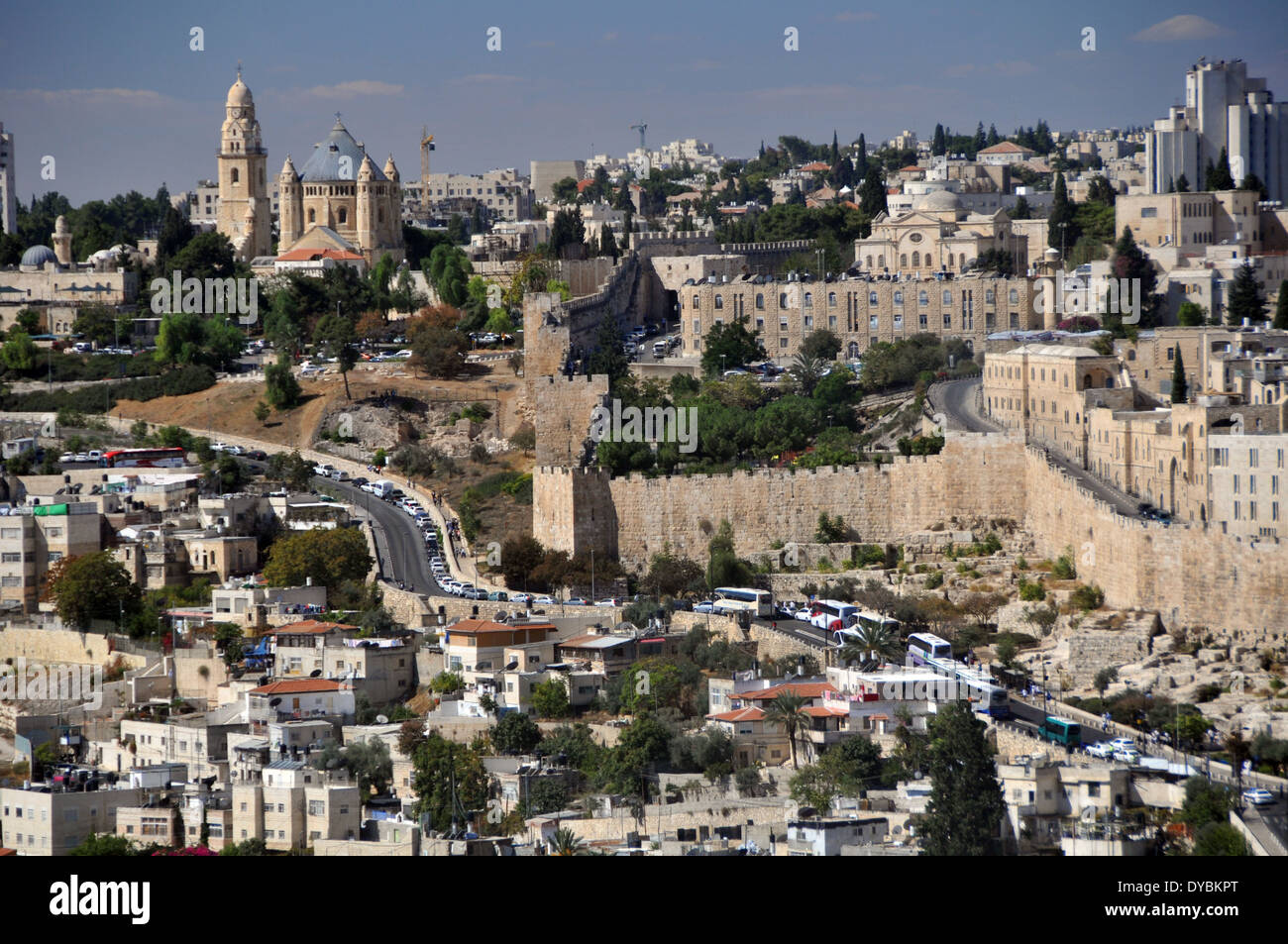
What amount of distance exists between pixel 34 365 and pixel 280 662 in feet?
64.7

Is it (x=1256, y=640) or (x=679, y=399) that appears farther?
(x=679, y=399)

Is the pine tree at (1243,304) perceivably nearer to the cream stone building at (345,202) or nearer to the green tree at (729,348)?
the green tree at (729,348)

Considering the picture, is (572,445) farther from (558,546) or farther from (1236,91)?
(1236,91)

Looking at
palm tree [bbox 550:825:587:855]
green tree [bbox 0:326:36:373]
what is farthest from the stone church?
palm tree [bbox 550:825:587:855]

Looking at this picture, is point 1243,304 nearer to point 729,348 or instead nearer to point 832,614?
point 729,348

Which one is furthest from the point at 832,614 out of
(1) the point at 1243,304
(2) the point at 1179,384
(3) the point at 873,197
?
(3) the point at 873,197

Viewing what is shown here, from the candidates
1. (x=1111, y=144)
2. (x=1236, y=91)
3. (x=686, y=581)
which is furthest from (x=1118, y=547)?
(x=1111, y=144)

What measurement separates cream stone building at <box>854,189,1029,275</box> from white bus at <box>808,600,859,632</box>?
16.8m

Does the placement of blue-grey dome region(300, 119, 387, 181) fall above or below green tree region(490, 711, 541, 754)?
above

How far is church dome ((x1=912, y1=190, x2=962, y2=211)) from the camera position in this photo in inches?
1871

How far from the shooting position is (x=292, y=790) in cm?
2180

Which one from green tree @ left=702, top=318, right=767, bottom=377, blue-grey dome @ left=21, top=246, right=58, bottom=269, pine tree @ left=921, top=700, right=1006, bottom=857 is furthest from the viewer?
blue-grey dome @ left=21, top=246, right=58, bottom=269

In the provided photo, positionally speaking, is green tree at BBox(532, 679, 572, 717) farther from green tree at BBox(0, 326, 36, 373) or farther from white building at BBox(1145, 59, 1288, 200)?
white building at BBox(1145, 59, 1288, 200)

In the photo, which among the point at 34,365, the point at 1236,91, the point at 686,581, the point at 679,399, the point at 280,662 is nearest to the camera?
the point at 280,662
